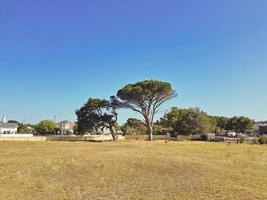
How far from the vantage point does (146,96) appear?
6506 centimetres

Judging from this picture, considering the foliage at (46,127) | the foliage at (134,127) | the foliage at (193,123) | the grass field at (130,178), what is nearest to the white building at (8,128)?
the foliage at (46,127)

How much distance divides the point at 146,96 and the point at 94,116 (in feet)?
38.9

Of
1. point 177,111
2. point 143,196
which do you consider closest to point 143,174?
point 143,196

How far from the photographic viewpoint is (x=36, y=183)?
17.7 meters

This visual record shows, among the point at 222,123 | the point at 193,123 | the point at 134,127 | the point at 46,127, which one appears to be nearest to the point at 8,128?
the point at 46,127

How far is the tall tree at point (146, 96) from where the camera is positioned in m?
64.2

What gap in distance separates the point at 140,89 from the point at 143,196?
160 feet

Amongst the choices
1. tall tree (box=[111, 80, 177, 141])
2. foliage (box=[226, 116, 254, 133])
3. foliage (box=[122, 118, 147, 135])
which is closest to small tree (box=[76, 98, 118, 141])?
tall tree (box=[111, 80, 177, 141])

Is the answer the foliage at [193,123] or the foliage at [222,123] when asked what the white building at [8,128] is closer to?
A: the foliage at [193,123]

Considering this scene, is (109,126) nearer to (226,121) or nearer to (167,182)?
(167,182)

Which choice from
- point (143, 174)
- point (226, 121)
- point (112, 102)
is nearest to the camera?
point (143, 174)

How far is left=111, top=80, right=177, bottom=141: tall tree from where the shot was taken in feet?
211

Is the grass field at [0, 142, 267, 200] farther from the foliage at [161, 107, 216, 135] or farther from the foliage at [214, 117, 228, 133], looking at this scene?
the foliage at [214, 117, 228, 133]

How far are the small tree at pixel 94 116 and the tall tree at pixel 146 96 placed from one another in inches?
98.9
